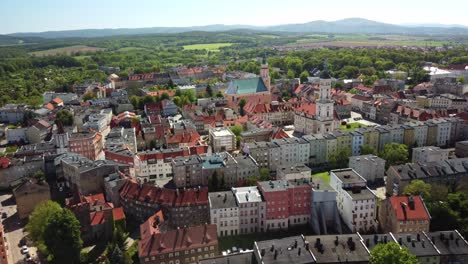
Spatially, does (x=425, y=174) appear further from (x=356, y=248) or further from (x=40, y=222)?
(x=40, y=222)

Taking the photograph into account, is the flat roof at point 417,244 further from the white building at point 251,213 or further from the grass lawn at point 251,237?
the white building at point 251,213

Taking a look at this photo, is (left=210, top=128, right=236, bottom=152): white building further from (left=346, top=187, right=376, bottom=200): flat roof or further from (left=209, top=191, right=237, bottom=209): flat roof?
(left=346, top=187, right=376, bottom=200): flat roof

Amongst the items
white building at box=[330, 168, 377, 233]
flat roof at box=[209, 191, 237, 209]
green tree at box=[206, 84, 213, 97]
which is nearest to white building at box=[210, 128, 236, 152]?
flat roof at box=[209, 191, 237, 209]

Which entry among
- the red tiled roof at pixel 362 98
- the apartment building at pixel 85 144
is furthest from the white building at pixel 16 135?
the red tiled roof at pixel 362 98

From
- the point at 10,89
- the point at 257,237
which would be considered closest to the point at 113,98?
the point at 10,89

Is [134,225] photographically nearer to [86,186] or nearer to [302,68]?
[86,186]

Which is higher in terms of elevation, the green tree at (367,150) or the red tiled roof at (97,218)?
the green tree at (367,150)
